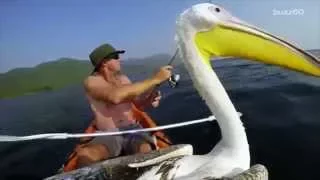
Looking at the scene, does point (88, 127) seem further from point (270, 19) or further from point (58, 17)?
point (270, 19)

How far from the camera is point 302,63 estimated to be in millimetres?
2256

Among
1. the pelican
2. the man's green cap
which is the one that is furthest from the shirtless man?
the pelican

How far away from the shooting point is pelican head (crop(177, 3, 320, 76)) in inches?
88.9

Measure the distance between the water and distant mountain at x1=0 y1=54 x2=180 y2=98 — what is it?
1.2 inches

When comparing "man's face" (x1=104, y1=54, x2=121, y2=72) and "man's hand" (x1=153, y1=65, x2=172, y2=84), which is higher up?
"man's face" (x1=104, y1=54, x2=121, y2=72)

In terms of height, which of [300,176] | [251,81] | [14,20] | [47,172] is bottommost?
[300,176]

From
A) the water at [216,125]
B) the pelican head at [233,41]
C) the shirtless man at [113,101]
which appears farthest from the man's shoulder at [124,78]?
the pelican head at [233,41]

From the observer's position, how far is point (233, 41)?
2.29 metres

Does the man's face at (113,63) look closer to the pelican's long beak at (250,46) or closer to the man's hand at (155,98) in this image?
the man's hand at (155,98)

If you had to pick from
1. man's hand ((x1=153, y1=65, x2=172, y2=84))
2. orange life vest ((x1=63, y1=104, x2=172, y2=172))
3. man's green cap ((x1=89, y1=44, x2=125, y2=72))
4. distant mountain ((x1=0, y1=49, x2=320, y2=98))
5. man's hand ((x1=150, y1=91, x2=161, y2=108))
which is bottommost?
orange life vest ((x1=63, y1=104, x2=172, y2=172))

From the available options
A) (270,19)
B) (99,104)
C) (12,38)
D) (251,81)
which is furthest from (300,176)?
(12,38)

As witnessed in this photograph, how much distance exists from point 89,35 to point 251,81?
0.57 meters

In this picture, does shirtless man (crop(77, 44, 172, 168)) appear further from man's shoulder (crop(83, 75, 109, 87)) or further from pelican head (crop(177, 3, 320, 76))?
pelican head (crop(177, 3, 320, 76))

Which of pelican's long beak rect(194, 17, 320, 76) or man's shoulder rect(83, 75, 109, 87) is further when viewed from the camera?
man's shoulder rect(83, 75, 109, 87)
